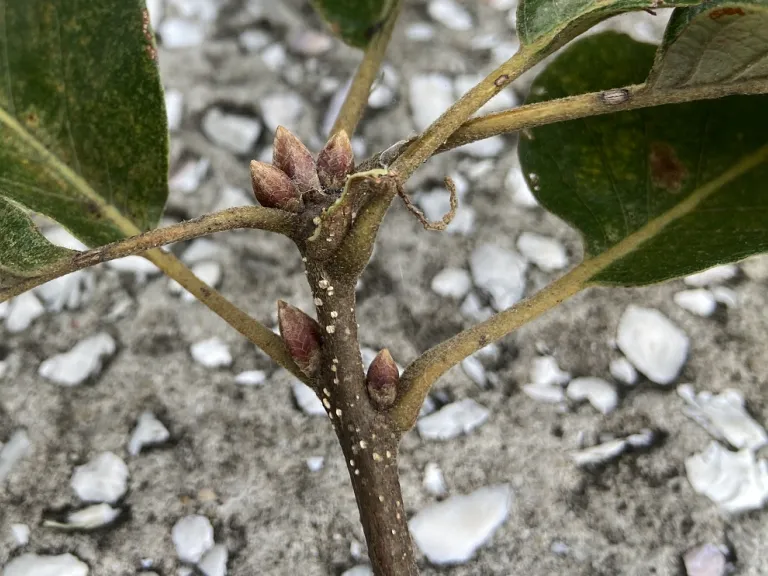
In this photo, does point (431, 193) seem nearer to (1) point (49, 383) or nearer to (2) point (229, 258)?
(2) point (229, 258)

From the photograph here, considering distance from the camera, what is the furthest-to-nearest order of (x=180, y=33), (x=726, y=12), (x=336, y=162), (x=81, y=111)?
(x=180, y=33)
(x=81, y=111)
(x=336, y=162)
(x=726, y=12)

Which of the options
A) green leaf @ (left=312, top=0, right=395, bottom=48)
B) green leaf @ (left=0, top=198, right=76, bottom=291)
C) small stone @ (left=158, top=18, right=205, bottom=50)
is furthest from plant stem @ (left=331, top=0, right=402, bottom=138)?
small stone @ (left=158, top=18, right=205, bottom=50)

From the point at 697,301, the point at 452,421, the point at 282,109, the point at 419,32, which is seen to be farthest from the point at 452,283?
the point at 419,32

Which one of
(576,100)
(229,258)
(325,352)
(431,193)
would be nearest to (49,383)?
(229,258)

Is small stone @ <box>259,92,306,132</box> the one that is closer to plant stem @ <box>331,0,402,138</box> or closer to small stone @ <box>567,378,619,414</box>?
plant stem @ <box>331,0,402,138</box>

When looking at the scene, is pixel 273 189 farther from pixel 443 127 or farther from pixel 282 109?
pixel 282 109
